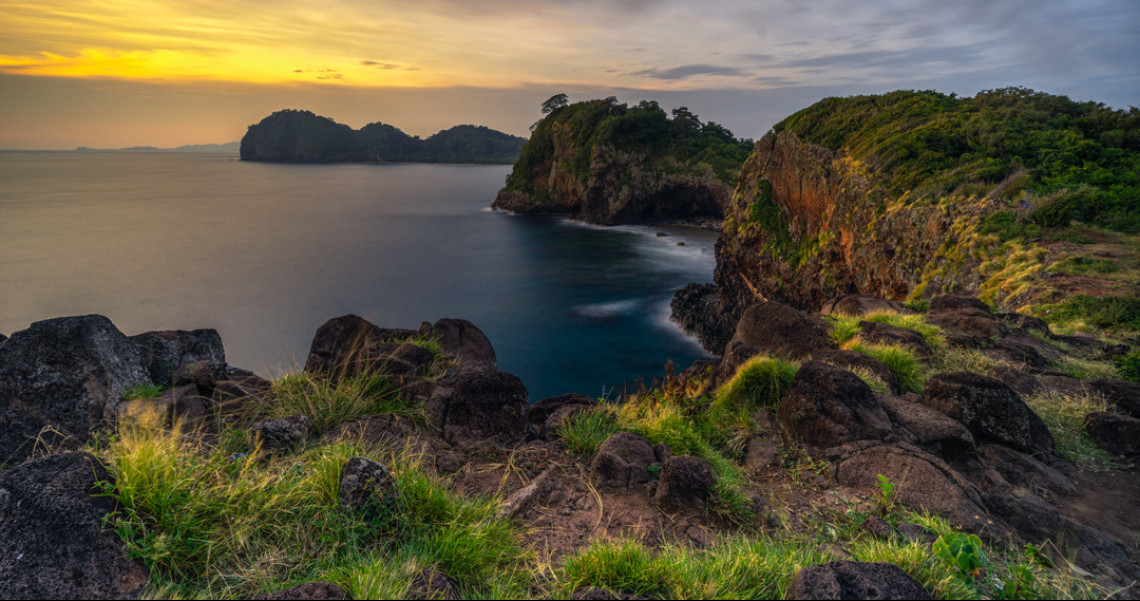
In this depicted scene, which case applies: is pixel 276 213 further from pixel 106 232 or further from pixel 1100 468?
pixel 1100 468

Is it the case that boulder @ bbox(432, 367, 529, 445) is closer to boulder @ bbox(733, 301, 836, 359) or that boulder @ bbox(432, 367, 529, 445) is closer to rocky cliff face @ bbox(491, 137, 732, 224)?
boulder @ bbox(733, 301, 836, 359)

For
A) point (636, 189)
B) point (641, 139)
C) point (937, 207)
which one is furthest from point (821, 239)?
point (641, 139)

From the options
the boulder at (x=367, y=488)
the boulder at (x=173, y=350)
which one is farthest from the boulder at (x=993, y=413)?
the boulder at (x=173, y=350)

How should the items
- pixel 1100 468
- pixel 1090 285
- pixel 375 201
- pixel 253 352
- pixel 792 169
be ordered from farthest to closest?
1. pixel 375 201
2. pixel 253 352
3. pixel 792 169
4. pixel 1090 285
5. pixel 1100 468

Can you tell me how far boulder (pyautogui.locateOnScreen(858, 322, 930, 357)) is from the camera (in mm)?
8602

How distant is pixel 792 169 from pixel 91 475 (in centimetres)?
3866

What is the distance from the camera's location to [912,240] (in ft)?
72.3

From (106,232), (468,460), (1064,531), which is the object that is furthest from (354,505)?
(106,232)

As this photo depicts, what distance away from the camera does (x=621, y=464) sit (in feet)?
16.5

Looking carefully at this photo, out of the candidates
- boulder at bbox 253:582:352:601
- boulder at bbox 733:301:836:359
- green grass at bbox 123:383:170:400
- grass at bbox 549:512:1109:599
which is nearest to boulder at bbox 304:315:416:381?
green grass at bbox 123:383:170:400

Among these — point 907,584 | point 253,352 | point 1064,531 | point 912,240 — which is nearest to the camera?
point 907,584

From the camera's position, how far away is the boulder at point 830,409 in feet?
18.9

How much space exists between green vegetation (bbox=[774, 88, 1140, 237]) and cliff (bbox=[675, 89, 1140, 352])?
64mm

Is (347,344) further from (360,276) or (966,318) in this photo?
(360,276)
